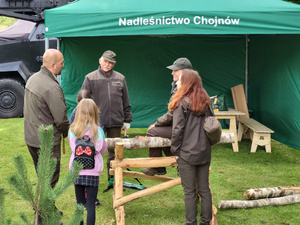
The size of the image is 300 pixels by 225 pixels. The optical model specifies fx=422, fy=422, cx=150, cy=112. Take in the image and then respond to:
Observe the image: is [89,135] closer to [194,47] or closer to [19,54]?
[194,47]

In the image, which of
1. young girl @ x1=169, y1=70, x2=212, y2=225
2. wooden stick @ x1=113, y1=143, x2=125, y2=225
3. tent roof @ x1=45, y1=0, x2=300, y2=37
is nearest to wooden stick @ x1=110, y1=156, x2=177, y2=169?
wooden stick @ x1=113, y1=143, x2=125, y2=225

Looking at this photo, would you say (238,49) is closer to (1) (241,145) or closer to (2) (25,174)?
(1) (241,145)

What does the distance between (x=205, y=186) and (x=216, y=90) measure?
5.77 meters

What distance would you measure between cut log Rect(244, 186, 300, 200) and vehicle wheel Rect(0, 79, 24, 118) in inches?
299

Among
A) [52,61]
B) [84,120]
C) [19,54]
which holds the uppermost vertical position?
[19,54]

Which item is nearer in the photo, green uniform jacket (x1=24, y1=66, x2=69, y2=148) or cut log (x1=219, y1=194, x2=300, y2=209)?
green uniform jacket (x1=24, y1=66, x2=69, y2=148)

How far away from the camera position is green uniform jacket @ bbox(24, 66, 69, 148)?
13.3 ft

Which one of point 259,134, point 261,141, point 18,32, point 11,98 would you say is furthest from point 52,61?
point 18,32

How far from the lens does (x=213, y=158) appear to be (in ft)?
24.4

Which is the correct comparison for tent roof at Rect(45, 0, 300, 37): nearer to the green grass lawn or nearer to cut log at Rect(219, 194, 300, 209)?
the green grass lawn

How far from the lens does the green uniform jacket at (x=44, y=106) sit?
4.05 metres

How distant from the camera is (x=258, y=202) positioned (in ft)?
16.1

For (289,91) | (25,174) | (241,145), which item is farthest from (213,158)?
(25,174)

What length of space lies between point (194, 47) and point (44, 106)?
584cm
